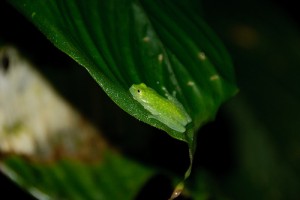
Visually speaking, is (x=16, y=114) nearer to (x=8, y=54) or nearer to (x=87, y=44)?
(x=8, y=54)

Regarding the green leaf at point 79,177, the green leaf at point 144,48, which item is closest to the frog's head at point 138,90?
the green leaf at point 144,48

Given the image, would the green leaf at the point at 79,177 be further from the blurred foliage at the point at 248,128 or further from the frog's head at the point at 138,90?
the frog's head at the point at 138,90

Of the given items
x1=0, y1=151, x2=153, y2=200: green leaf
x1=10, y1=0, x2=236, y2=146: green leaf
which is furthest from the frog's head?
x1=0, y1=151, x2=153, y2=200: green leaf

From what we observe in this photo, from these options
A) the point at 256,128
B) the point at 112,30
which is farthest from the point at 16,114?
the point at 256,128

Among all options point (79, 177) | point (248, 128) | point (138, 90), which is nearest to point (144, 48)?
point (138, 90)

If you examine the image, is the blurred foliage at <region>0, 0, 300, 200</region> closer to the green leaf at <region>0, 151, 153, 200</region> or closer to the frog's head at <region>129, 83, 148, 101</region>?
the green leaf at <region>0, 151, 153, 200</region>

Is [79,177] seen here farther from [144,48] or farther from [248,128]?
[248,128]
